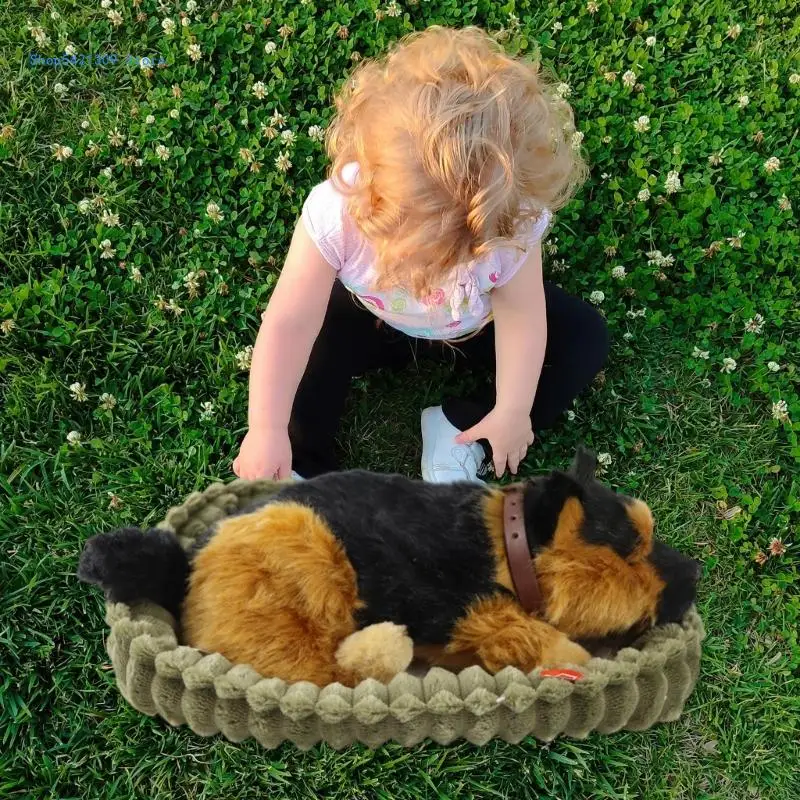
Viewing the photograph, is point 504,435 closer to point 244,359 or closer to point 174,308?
point 244,359

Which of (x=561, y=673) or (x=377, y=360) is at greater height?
(x=377, y=360)

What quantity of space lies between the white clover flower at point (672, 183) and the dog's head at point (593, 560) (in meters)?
1.65

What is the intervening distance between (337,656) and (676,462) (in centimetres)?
159

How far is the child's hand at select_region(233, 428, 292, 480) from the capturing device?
6.81ft

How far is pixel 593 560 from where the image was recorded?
1531mm

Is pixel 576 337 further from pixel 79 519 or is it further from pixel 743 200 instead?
pixel 79 519

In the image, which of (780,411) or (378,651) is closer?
(378,651)

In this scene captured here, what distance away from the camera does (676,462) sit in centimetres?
256

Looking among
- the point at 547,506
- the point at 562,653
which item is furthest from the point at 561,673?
the point at 547,506

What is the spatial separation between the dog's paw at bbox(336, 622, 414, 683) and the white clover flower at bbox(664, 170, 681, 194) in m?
2.10

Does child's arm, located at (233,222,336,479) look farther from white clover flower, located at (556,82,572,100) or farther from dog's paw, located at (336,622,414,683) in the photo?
white clover flower, located at (556,82,572,100)

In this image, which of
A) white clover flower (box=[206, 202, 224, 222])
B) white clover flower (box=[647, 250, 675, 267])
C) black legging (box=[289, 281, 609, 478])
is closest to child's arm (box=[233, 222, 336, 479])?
black legging (box=[289, 281, 609, 478])

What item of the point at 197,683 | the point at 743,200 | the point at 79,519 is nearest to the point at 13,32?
the point at 79,519

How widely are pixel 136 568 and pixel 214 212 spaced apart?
4.96ft
